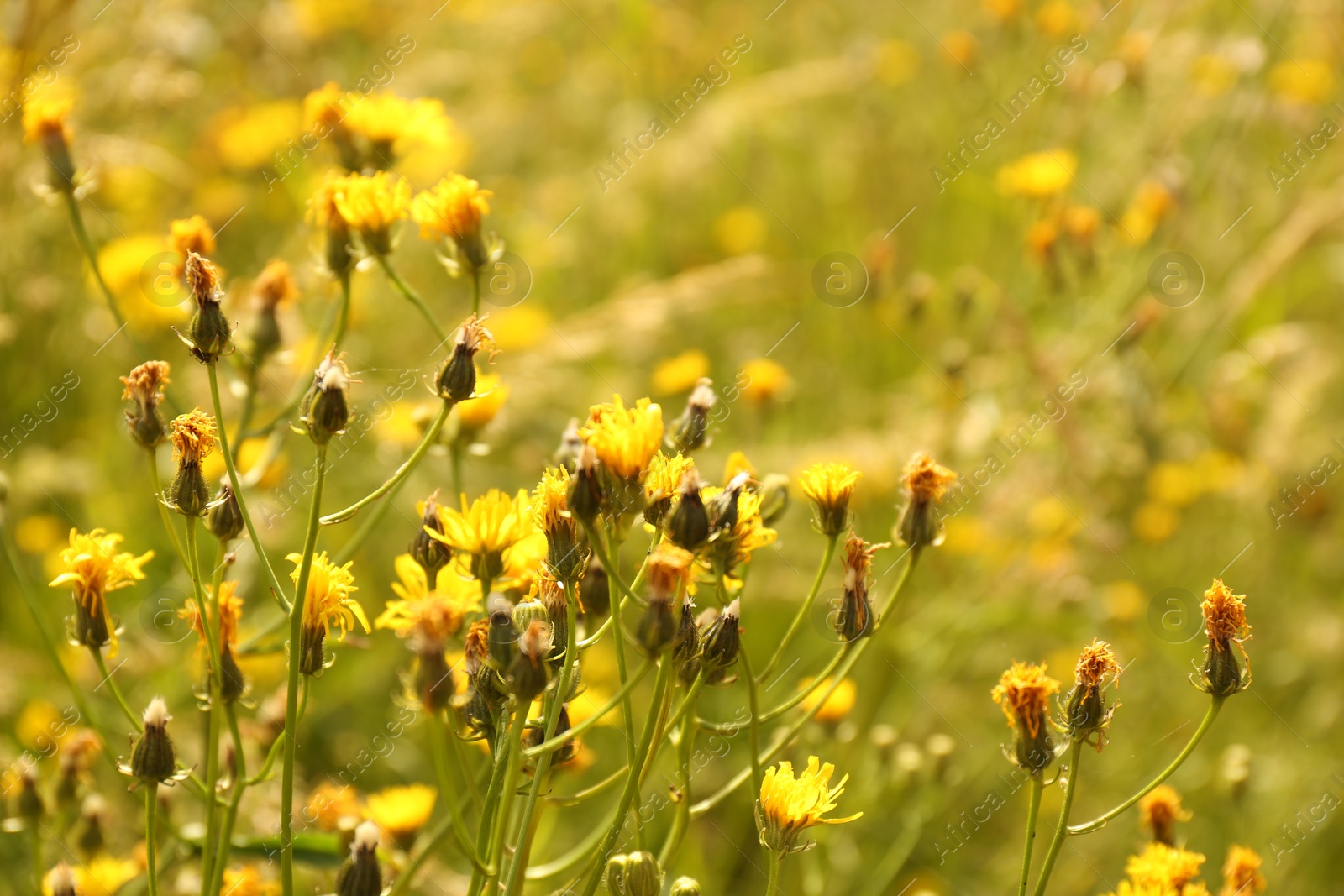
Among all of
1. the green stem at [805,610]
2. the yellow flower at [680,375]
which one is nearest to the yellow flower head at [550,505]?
the green stem at [805,610]

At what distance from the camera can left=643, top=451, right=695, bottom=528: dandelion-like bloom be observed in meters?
1.88

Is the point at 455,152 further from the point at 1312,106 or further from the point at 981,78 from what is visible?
the point at 1312,106

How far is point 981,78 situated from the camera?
20.1 ft

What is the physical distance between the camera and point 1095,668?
6.59 ft

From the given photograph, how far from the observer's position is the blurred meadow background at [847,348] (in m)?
3.93

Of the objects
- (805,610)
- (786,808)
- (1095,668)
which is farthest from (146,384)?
(1095,668)

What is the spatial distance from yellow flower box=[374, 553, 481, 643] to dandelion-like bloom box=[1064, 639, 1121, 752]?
43.8 inches

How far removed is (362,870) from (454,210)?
153 cm

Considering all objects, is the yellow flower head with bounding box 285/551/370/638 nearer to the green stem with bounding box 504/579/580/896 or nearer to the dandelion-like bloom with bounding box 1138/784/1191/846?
the green stem with bounding box 504/579/580/896

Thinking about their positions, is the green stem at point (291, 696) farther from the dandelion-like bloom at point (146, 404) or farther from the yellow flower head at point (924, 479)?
the yellow flower head at point (924, 479)

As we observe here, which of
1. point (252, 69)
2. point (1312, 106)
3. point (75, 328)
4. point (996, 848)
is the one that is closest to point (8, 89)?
point (75, 328)

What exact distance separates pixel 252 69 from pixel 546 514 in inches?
214

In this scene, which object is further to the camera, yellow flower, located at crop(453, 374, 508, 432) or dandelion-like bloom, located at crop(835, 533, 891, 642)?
yellow flower, located at crop(453, 374, 508, 432)

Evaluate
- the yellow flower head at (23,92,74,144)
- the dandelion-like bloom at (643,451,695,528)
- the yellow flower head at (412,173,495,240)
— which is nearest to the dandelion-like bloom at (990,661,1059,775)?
the dandelion-like bloom at (643,451,695,528)
